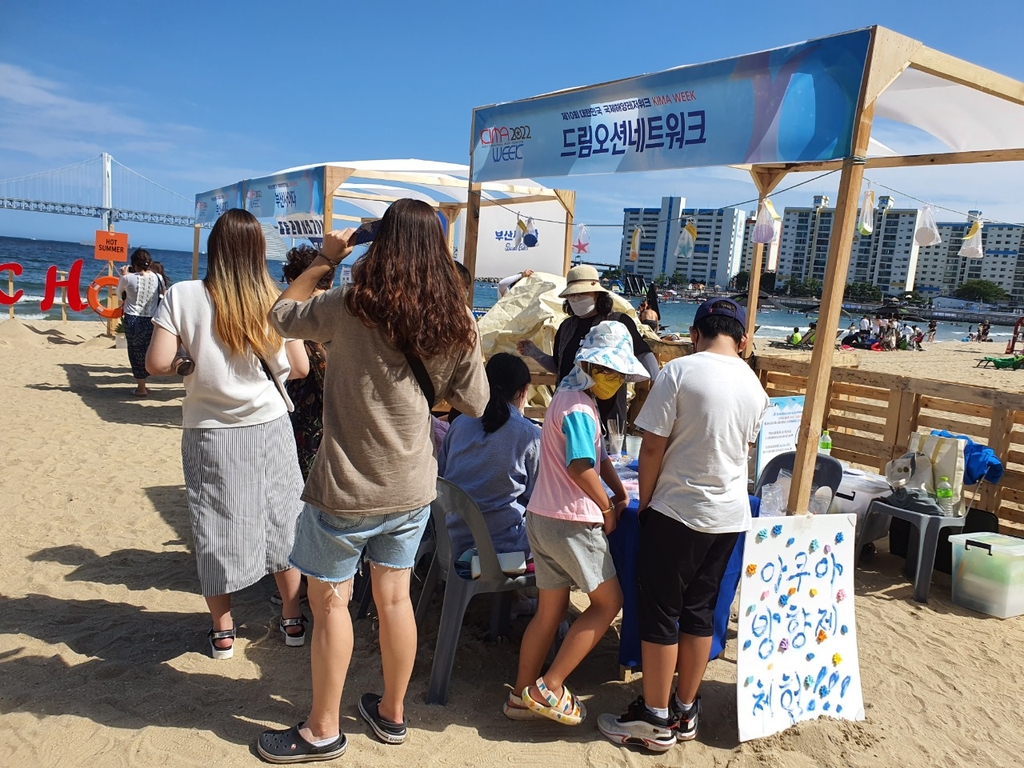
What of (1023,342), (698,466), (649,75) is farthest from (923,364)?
(698,466)

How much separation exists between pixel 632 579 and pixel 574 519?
1.60 feet

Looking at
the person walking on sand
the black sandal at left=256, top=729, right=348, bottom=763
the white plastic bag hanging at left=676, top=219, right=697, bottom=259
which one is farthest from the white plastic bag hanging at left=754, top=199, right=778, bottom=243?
the black sandal at left=256, top=729, right=348, bottom=763

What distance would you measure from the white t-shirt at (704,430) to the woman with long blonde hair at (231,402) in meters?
1.37

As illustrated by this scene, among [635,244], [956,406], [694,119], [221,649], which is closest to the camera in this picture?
[221,649]

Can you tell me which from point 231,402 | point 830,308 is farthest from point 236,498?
point 830,308

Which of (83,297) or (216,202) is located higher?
(216,202)

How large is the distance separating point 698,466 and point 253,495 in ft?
5.24

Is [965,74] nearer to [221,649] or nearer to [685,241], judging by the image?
[221,649]

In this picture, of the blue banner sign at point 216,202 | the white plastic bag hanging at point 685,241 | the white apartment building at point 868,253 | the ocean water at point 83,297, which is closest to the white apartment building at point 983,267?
the white apartment building at point 868,253

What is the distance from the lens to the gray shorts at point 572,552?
2.28 meters

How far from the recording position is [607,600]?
235cm

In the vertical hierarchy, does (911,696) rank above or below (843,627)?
below

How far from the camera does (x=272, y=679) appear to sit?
2668mm

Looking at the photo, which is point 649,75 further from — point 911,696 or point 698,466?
point 911,696
